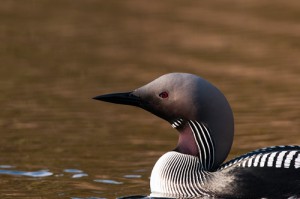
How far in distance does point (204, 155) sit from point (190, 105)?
1.05 feet

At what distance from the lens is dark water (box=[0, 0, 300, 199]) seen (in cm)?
761

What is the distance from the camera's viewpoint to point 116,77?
35.4 ft

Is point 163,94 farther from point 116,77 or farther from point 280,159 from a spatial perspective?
point 116,77

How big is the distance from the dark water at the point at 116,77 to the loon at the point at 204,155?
403 mm

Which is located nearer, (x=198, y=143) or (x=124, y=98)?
(x=198, y=143)

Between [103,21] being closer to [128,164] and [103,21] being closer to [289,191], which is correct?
[128,164]

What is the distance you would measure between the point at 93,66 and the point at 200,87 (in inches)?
205

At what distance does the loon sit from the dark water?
403mm

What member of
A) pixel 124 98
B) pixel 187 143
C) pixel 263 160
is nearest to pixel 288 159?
pixel 263 160

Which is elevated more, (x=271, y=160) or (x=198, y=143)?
(x=198, y=143)

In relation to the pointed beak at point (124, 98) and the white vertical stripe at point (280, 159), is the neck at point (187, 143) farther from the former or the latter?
the white vertical stripe at point (280, 159)

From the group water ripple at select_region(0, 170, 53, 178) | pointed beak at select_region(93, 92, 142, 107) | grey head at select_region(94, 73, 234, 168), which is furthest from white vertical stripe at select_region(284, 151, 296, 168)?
water ripple at select_region(0, 170, 53, 178)

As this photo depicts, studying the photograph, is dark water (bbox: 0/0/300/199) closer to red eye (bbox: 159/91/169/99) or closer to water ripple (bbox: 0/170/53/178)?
water ripple (bbox: 0/170/53/178)

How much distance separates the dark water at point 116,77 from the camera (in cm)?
761
